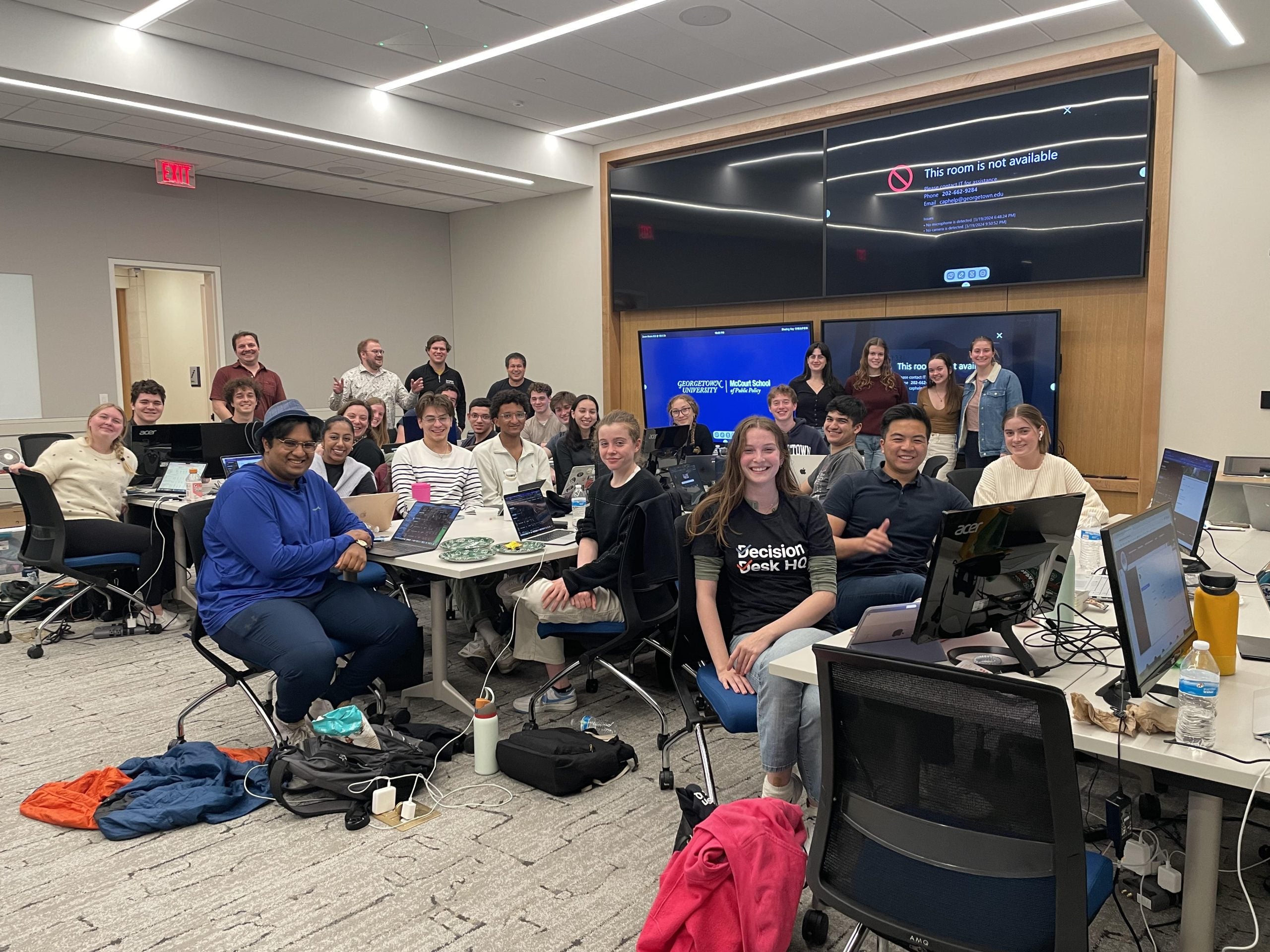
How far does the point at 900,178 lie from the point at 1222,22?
2550mm

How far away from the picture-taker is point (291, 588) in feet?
11.8

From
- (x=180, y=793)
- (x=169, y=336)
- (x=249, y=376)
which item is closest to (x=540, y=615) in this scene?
(x=180, y=793)

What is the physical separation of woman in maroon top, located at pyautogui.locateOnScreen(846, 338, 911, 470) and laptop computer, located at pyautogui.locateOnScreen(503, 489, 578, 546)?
140 inches

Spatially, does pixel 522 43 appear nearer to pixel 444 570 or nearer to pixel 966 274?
pixel 966 274

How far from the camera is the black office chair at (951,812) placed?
155 centimetres

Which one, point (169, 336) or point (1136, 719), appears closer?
point (1136, 719)

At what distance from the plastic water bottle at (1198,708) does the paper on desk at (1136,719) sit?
3 centimetres

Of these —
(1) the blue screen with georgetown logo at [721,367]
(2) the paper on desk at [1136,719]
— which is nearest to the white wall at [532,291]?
(1) the blue screen with georgetown logo at [721,367]

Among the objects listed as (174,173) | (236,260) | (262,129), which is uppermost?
(262,129)

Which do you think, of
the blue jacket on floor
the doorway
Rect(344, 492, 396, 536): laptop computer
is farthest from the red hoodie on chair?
the doorway

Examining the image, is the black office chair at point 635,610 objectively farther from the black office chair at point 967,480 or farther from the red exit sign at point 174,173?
the red exit sign at point 174,173

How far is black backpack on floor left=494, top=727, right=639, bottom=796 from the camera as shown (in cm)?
322

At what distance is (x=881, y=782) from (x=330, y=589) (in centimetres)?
263

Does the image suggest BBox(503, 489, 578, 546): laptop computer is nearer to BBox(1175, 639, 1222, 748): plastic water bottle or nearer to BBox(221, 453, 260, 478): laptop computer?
BBox(221, 453, 260, 478): laptop computer
